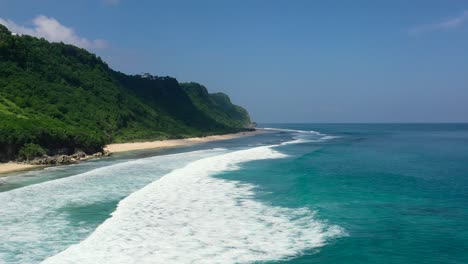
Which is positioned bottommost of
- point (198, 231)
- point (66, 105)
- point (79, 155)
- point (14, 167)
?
point (198, 231)

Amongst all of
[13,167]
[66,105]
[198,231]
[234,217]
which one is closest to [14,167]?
[13,167]

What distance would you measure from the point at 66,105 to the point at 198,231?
233 ft

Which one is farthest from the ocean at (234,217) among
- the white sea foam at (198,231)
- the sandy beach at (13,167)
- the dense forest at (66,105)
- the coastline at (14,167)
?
the dense forest at (66,105)

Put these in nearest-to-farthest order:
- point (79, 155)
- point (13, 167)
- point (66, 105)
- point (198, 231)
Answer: point (198, 231)
point (13, 167)
point (79, 155)
point (66, 105)

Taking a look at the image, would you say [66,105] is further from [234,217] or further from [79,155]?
[234,217]

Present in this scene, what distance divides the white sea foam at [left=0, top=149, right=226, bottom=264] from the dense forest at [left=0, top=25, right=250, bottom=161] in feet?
33.9

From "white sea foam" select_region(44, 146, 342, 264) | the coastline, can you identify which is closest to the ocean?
"white sea foam" select_region(44, 146, 342, 264)

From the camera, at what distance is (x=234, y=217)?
864 inches

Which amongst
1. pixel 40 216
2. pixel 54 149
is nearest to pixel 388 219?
pixel 40 216

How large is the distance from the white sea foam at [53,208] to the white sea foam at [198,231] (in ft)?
3.77

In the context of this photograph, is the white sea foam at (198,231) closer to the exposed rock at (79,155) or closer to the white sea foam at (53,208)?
the white sea foam at (53,208)

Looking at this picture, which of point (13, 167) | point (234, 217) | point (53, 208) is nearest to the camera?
point (234, 217)

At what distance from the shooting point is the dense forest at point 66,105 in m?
50.1

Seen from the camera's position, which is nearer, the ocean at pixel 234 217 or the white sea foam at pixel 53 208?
the ocean at pixel 234 217
